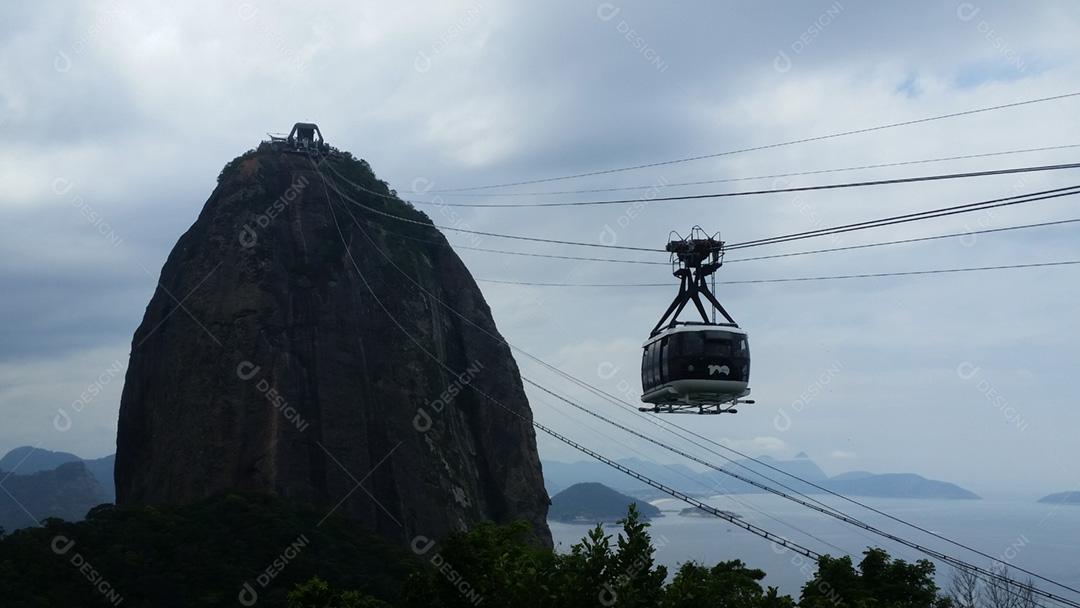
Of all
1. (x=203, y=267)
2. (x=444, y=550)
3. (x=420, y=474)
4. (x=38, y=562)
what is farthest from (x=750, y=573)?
(x=203, y=267)

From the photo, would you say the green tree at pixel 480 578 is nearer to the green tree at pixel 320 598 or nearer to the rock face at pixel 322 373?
the green tree at pixel 320 598

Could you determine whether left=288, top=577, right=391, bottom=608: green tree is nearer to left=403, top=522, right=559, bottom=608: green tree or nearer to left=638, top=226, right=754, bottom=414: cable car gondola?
left=403, top=522, right=559, bottom=608: green tree

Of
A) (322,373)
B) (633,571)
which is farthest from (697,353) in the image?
(322,373)

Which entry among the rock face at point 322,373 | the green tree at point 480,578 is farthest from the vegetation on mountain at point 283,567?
the rock face at point 322,373

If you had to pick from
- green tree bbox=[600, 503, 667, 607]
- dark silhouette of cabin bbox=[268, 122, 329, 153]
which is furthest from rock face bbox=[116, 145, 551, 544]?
green tree bbox=[600, 503, 667, 607]

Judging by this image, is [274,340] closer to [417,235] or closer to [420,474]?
[420,474]

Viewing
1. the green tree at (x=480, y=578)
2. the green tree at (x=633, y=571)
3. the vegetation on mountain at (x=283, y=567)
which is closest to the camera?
the green tree at (x=633, y=571)

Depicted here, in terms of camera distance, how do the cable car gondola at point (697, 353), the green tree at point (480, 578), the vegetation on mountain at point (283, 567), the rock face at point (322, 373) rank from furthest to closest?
the rock face at point (322, 373), the cable car gondola at point (697, 353), the vegetation on mountain at point (283, 567), the green tree at point (480, 578)
